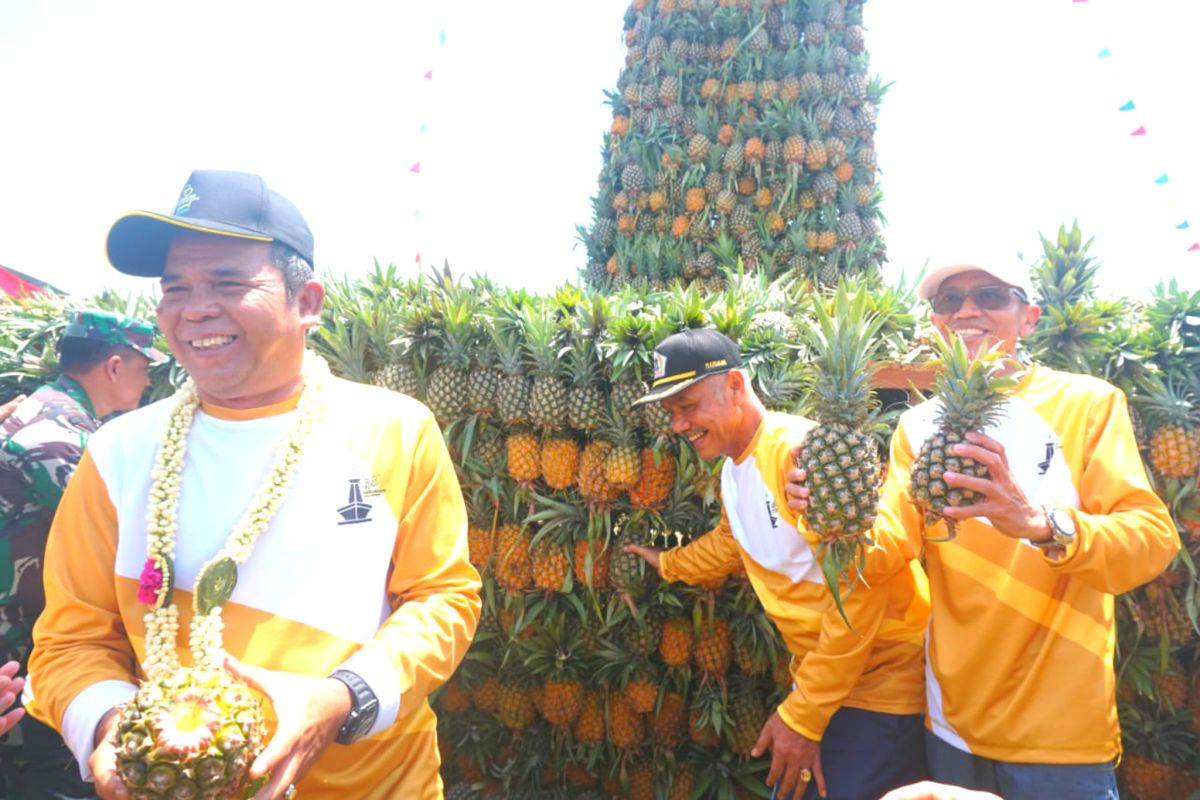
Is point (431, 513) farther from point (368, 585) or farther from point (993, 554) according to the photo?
point (993, 554)

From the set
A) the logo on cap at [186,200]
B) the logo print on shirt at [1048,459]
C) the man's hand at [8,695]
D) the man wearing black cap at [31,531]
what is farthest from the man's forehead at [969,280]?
the man wearing black cap at [31,531]

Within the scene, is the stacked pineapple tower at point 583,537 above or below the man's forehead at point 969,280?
below

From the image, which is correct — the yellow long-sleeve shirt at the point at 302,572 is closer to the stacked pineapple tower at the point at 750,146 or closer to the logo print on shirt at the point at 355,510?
the logo print on shirt at the point at 355,510

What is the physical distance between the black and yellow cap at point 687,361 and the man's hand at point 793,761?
4.72ft

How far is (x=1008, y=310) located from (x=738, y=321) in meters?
1.42

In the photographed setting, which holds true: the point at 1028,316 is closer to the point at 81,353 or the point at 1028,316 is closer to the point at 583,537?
the point at 583,537

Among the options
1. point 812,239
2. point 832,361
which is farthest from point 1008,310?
point 812,239

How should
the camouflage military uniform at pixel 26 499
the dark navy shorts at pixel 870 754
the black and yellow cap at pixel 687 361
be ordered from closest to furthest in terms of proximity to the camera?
the dark navy shorts at pixel 870 754 < the black and yellow cap at pixel 687 361 < the camouflage military uniform at pixel 26 499

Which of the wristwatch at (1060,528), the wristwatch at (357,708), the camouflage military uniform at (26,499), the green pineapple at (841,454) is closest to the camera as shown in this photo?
the wristwatch at (357,708)

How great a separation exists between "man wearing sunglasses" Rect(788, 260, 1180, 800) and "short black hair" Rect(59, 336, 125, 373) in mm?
3652

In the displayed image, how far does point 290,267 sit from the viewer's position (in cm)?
221

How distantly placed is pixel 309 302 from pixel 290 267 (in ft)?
0.48

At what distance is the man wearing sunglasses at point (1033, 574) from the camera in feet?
7.97

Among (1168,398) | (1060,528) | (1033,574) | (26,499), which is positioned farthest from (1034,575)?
(26,499)
